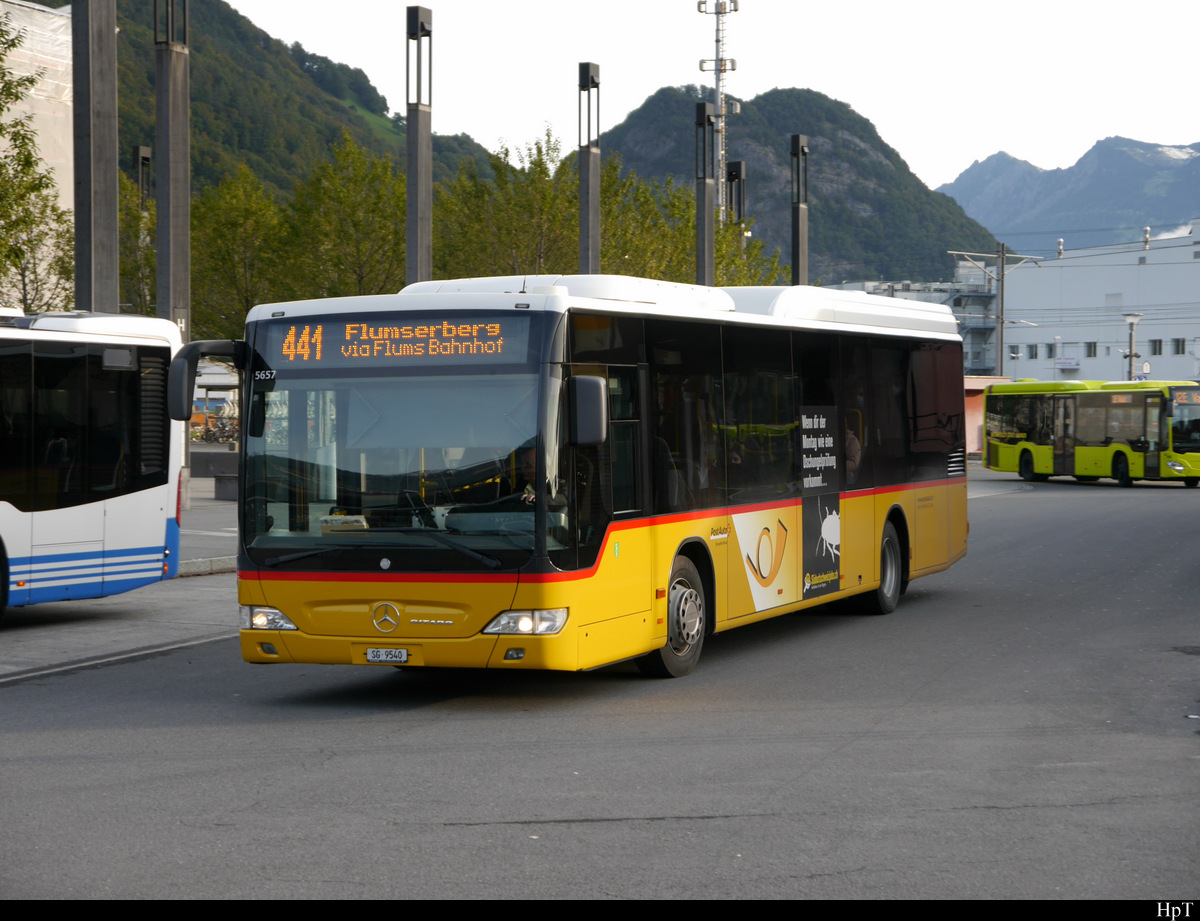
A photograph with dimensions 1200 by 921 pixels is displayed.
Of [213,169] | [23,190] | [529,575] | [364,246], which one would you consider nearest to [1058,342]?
[213,169]

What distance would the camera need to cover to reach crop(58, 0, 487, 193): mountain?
3814 inches

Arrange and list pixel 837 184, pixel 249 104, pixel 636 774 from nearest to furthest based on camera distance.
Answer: pixel 636 774 → pixel 249 104 → pixel 837 184

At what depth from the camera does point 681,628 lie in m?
10.5

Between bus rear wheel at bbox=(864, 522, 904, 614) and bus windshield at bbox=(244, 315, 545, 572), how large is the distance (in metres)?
6.23

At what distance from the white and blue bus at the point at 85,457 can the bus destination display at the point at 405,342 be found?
4879 mm

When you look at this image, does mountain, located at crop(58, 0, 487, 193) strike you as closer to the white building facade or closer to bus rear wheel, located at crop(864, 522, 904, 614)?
the white building facade

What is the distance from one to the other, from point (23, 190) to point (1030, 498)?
2415 cm

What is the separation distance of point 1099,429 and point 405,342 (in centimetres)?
3565

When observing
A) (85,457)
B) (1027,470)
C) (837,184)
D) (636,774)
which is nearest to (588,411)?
(636,774)

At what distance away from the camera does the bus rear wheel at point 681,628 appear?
1042 centimetres

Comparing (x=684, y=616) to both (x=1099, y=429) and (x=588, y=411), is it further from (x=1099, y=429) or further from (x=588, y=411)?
(x=1099, y=429)

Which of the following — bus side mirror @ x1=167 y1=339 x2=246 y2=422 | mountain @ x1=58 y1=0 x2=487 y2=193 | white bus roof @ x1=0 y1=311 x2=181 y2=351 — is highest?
mountain @ x1=58 y1=0 x2=487 y2=193

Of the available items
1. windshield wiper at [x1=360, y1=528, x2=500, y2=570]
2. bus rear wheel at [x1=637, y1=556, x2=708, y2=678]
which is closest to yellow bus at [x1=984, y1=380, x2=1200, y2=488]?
bus rear wheel at [x1=637, y1=556, x2=708, y2=678]

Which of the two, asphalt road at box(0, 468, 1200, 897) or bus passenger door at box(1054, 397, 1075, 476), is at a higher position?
bus passenger door at box(1054, 397, 1075, 476)
